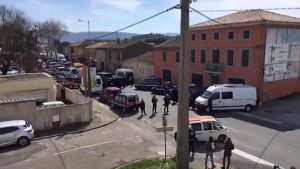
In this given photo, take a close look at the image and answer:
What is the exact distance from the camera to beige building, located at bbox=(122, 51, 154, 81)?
47844 millimetres

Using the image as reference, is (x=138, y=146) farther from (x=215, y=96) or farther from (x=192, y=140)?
(x=215, y=96)

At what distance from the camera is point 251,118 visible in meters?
26.0

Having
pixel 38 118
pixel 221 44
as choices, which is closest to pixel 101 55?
pixel 221 44

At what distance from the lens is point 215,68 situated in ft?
116

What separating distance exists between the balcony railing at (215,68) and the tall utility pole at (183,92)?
70.9 feet

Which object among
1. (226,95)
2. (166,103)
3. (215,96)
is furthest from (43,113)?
(226,95)

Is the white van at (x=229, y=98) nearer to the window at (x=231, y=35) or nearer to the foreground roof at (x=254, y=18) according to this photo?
the foreground roof at (x=254, y=18)

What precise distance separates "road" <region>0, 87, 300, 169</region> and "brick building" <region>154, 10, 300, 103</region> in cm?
639

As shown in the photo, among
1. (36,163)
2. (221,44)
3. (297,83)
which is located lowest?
(36,163)

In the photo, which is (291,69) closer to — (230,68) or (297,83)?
(297,83)

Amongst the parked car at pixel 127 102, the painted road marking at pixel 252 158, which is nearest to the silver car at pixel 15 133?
the parked car at pixel 127 102

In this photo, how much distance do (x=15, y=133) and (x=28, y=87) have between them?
10.1 metres

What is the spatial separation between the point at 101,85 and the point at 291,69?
18.8 m

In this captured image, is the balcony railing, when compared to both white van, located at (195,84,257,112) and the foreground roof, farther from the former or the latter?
white van, located at (195,84,257,112)
